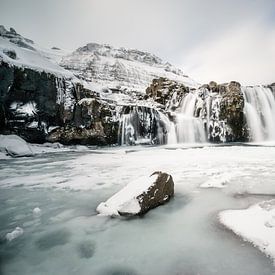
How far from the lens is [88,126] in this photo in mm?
17609

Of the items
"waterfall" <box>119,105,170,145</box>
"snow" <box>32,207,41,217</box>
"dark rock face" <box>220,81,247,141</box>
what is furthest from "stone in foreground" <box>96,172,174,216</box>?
"dark rock face" <box>220,81,247,141</box>

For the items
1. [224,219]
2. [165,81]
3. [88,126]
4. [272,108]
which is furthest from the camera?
[165,81]

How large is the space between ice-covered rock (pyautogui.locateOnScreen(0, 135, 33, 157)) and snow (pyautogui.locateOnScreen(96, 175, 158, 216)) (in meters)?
10.3

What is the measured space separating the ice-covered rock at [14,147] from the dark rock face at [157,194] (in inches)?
408

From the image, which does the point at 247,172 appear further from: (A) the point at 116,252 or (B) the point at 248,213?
(A) the point at 116,252

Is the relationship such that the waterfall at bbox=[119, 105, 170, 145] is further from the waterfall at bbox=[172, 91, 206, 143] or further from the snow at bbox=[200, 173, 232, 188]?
the snow at bbox=[200, 173, 232, 188]

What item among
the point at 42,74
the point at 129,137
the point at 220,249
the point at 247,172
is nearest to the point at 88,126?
the point at 129,137

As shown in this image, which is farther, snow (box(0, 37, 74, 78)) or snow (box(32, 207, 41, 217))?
snow (box(0, 37, 74, 78))

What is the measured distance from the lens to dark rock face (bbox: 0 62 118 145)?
14.8 m

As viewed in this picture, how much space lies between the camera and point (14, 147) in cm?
1283

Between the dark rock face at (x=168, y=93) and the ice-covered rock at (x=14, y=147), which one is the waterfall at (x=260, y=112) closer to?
the dark rock face at (x=168, y=93)

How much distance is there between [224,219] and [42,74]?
15.4 m

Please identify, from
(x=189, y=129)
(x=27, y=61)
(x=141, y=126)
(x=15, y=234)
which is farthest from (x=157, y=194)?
(x=27, y=61)

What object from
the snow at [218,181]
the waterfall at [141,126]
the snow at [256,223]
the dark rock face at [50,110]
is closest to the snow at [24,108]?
the dark rock face at [50,110]
